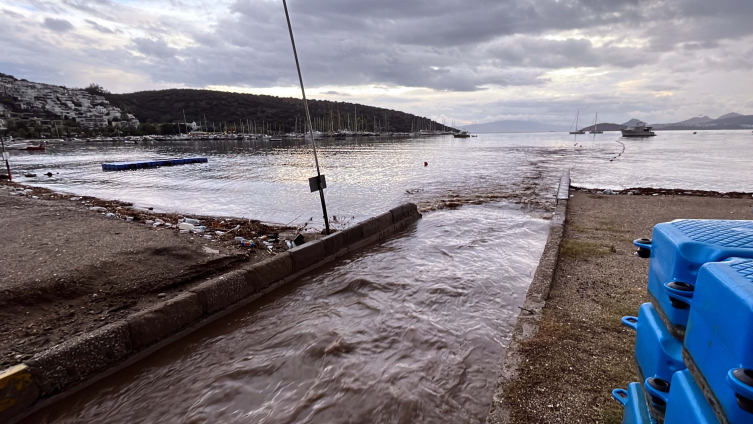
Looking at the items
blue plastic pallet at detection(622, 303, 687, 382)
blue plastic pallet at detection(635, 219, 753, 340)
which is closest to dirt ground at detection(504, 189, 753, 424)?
blue plastic pallet at detection(622, 303, 687, 382)

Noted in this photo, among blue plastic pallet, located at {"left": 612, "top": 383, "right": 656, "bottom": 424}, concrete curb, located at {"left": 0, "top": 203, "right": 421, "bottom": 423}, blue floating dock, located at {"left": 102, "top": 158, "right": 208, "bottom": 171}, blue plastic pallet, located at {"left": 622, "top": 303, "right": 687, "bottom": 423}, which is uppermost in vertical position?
blue plastic pallet, located at {"left": 622, "top": 303, "right": 687, "bottom": 423}

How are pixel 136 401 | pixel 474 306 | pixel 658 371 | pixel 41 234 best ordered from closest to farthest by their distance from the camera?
pixel 658 371 → pixel 136 401 → pixel 474 306 → pixel 41 234

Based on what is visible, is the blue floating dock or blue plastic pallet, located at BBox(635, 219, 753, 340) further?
the blue floating dock

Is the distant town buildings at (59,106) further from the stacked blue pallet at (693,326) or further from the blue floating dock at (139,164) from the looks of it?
the stacked blue pallet at (693,326)

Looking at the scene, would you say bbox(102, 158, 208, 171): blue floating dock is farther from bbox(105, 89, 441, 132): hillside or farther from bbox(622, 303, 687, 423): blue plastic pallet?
bbox(105, 89, 441, 132): hillside

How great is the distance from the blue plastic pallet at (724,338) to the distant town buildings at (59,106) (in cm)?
17121

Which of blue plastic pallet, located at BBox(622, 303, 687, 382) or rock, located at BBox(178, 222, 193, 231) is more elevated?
blue plastic pallet, located at BBox(622, 303, 687, 382)

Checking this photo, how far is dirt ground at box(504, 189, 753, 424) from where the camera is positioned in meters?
2.84

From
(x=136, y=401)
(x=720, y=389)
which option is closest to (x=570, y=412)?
(x=720, y=389)

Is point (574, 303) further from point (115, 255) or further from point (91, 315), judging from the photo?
point (115, 255)

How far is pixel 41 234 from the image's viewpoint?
7.03 meters

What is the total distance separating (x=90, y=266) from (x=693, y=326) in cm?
669

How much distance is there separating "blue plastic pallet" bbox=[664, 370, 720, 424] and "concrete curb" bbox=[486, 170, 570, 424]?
54.1 inches

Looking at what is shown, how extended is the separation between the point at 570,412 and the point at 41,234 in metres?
9.04
